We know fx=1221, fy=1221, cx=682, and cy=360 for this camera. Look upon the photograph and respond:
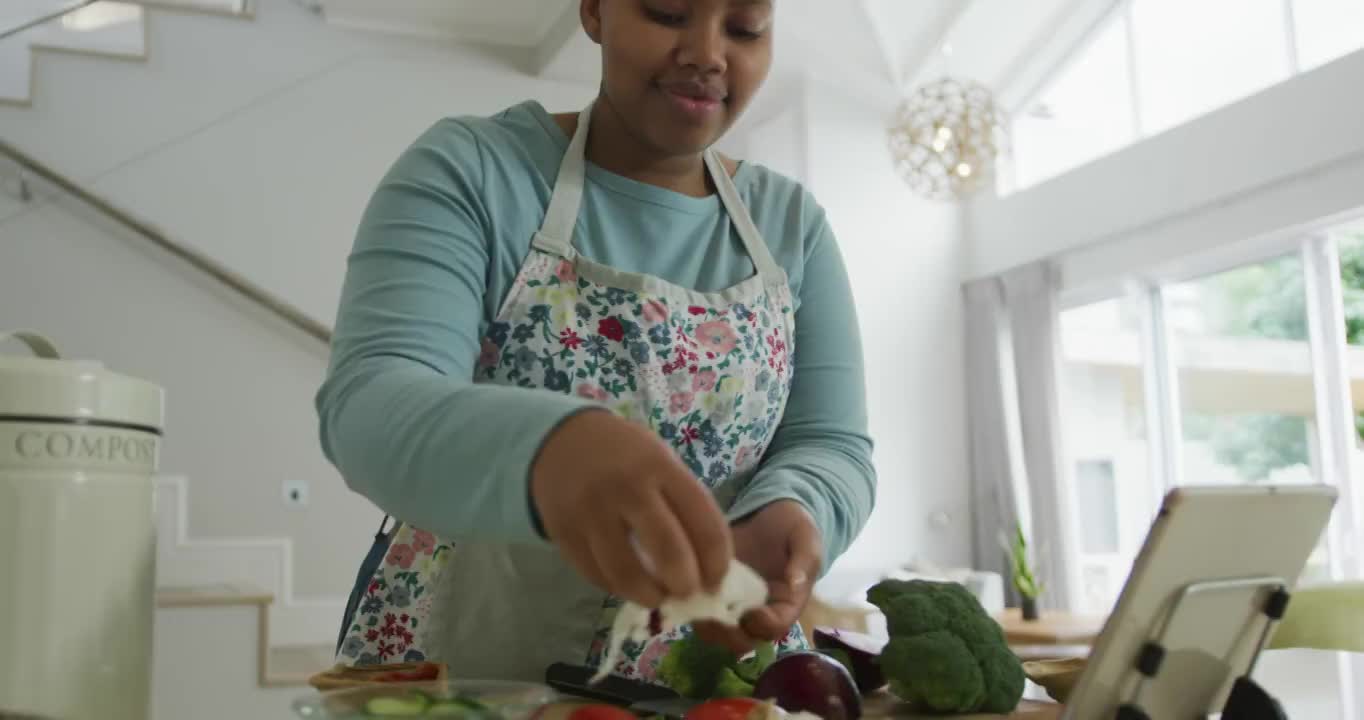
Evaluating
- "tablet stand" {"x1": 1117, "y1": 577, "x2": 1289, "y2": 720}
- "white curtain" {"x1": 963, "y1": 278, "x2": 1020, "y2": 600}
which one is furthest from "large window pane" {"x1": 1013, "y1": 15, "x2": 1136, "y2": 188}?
"tablet stand" {"x1": 1117, "y1": 577, "x2": 1289, "y2": 720}

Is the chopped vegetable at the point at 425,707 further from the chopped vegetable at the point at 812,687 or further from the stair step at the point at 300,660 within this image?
the stair step at the point at 300,660

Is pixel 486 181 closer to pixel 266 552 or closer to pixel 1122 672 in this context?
pixel 1122 672

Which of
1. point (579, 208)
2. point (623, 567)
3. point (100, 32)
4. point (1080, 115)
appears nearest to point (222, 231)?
point (100, 32)

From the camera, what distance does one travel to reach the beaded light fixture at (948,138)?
5.49 m

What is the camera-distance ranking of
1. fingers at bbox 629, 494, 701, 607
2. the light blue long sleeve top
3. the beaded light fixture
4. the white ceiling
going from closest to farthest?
fingers at bbox 629, 494, 701, 607 < the light blue long sleeve top < the beaded light fixture < the white ceiling

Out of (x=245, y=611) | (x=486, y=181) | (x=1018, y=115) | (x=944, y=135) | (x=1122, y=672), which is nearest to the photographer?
(x=1122, y=672)

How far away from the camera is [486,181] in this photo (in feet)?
3.55

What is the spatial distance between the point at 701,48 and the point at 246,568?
173 inches

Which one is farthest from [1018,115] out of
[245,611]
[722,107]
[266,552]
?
[722,107]

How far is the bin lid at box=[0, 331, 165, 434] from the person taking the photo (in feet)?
2.51

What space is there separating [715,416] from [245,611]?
281 centimetres

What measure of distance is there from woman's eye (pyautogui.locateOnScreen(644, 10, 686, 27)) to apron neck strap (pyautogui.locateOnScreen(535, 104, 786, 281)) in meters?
0.17

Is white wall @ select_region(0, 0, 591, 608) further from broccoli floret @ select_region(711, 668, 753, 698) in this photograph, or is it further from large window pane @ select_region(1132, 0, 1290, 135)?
broccoli floret @ select_region(711, 668, 753, 698)

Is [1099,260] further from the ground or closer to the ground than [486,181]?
further from the ground
